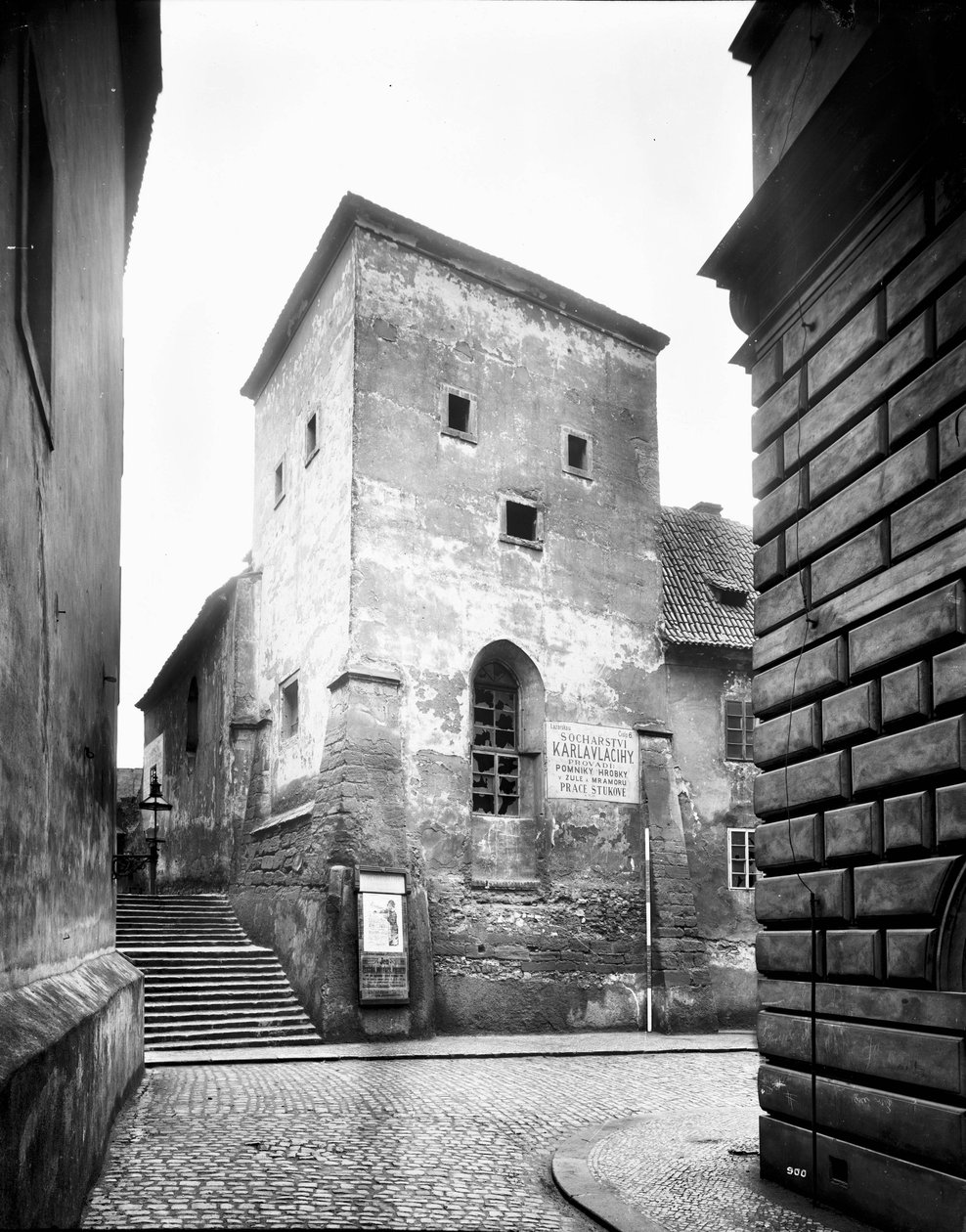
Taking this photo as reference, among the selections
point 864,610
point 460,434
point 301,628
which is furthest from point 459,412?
point 864,610

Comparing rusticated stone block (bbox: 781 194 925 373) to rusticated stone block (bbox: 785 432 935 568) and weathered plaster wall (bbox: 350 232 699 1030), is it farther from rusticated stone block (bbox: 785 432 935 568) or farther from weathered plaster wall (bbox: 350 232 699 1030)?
weathered plaster wall (bbox: 350 232 699 1030)

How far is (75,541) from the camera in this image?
25.5 feet

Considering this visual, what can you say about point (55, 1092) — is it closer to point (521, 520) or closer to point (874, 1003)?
point (874, 1003)

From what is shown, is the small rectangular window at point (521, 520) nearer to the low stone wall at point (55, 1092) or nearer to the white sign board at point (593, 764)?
the white sign board at point (593, 764)

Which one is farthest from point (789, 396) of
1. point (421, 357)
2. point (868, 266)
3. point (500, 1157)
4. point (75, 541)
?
point (421, 357)

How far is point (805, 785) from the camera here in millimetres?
7129

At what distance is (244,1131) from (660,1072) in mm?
5665

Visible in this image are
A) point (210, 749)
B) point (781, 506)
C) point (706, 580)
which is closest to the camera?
point (781, 506)

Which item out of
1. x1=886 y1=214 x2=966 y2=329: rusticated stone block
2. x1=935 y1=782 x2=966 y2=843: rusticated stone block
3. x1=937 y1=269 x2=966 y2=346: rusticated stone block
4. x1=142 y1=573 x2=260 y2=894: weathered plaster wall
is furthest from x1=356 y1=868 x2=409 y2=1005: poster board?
x1=937 y1=269 x2=966 y2=346: rusticated stone block

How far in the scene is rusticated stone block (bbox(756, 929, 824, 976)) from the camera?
6973 millimetres

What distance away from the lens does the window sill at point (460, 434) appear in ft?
60.9

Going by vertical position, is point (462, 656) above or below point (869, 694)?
above

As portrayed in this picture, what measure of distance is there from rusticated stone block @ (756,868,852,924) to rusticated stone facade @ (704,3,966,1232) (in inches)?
0.7

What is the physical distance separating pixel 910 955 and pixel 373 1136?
13.6 ft
